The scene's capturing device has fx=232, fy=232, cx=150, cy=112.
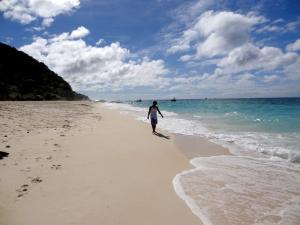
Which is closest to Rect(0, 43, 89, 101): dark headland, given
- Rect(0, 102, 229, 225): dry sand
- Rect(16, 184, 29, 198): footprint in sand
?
Rect(0, 102, 229, 225): dry sand

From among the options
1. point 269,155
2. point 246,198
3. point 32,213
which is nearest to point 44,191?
point 32,213

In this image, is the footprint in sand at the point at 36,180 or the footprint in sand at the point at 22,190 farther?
the footprint in sand at the point at 36,180

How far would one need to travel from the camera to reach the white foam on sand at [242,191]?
4.09 metres

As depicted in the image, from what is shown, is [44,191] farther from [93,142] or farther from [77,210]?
[93,142]

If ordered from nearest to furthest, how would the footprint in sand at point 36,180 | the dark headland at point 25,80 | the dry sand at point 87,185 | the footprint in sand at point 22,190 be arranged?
the dry sand at point 87,185 < the footprint in sand at point 22,190 < the footprint in sand at point 36,180 < the dark headland at point 25,80

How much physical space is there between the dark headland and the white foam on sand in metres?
55.6

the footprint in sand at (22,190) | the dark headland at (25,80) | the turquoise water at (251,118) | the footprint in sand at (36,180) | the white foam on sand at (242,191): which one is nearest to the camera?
the white foam on sand at (242,191)

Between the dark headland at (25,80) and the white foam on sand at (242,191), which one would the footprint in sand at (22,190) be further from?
the dark headland at (25,80)

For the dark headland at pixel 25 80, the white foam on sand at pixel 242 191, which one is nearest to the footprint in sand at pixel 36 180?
the white foam on sand at pixel 242 191

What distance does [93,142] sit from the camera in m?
9.51

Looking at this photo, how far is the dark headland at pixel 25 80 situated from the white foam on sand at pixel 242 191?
182ft

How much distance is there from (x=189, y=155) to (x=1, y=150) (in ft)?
20.4

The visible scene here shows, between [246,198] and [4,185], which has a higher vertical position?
[4,185]

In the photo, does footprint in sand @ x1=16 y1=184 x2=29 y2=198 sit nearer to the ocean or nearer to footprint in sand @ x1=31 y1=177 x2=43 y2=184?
footprint in sand @ x1=31 y1=177 x2=43 y2=184
